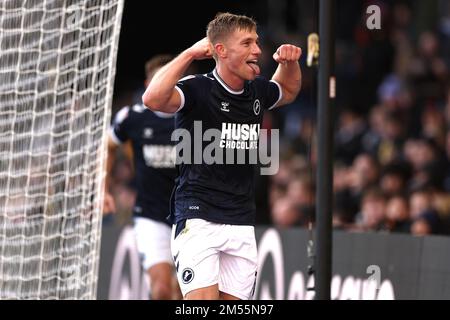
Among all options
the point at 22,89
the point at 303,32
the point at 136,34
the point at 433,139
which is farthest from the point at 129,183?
the point at 22,89

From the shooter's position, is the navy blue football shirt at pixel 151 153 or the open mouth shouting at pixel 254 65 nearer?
the open mouth shouting at pixel 254 65

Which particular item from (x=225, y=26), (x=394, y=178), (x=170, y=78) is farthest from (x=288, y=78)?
(x=394, y=178)

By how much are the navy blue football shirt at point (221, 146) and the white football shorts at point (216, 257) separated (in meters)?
0.07

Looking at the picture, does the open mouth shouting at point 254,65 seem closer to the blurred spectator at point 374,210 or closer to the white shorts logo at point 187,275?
the white shorts logo at point 187,275

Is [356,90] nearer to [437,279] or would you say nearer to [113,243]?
[113,243]

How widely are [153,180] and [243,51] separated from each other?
393 cm

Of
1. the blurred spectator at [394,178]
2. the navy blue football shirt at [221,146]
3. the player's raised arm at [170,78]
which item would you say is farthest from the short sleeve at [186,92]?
the blurred spectator at [394,178]

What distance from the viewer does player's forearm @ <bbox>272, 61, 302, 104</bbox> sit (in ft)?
24.9

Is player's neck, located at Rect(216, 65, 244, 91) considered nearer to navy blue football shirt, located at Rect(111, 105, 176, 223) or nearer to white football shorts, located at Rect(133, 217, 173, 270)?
navy blue football shirt, located at Rect(111, 105, 176, 223)

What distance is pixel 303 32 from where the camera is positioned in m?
17.1

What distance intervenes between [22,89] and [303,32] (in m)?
8.03

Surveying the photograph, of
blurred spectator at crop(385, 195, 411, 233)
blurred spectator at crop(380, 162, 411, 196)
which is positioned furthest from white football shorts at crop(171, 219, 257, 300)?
blurred spectator at crop(380, 162, 411, 196)

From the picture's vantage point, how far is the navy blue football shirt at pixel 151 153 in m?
10.9

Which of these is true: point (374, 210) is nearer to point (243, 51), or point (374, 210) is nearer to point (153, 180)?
point (153, 180)
